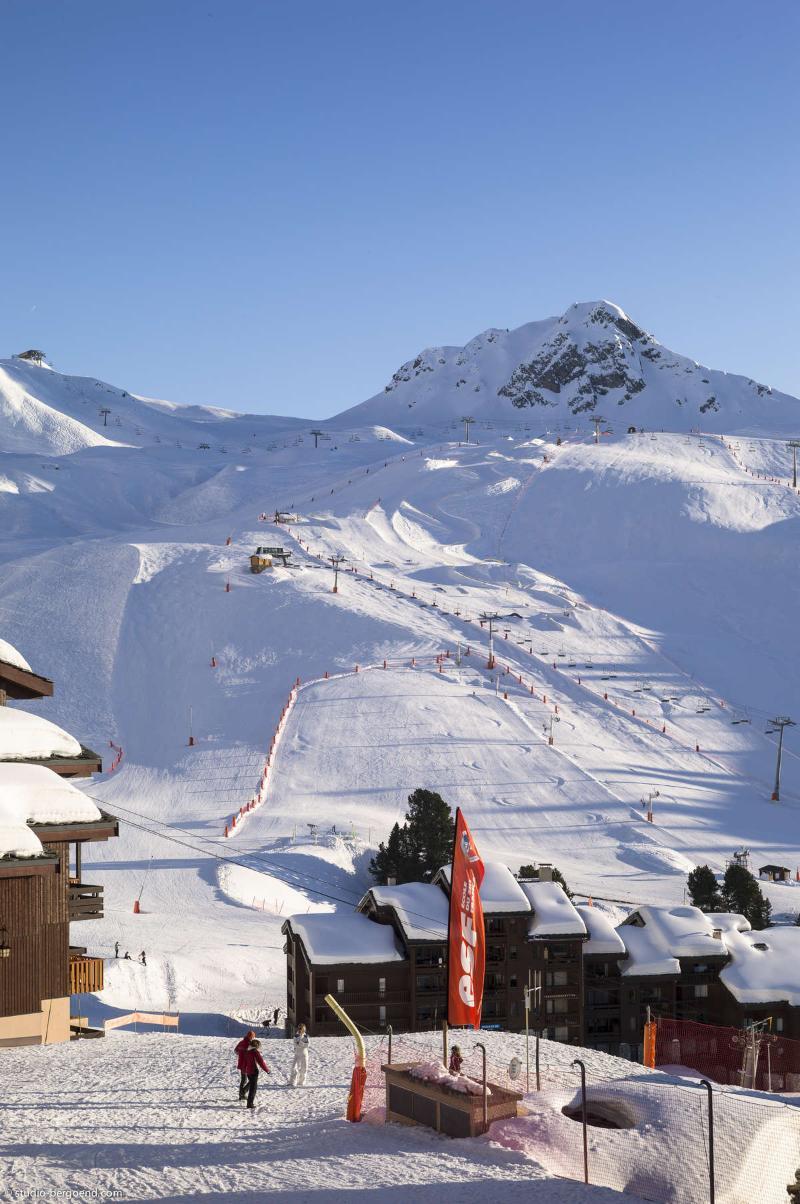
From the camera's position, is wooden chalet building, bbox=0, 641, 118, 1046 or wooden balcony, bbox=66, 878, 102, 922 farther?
wooden balcony, bbox=66, 878, 102, 922

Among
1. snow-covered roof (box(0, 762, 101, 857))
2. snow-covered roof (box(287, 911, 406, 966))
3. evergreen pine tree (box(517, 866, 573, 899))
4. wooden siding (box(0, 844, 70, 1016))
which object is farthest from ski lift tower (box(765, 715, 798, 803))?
wooden siding (box(0, 844, 70, 1016))

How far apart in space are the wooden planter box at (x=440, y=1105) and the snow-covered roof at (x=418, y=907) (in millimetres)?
20455

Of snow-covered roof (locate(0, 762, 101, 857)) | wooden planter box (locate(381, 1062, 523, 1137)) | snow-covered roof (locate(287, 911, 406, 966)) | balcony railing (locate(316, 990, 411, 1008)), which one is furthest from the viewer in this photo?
balcony railing (locate(316, 990, 411, 1008))

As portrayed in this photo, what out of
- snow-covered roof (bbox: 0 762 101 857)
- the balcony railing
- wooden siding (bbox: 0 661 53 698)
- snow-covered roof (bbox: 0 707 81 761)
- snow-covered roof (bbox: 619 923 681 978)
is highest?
wooden siding (bbox: 0 661 53 698)

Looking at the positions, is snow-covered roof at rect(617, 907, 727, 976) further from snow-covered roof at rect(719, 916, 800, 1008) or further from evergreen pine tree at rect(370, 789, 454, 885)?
evergreen pine tree at rect(370, 789, 454, 885)

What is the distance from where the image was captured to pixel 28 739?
19.6 metres

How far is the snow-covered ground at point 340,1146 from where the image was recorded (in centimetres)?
1226

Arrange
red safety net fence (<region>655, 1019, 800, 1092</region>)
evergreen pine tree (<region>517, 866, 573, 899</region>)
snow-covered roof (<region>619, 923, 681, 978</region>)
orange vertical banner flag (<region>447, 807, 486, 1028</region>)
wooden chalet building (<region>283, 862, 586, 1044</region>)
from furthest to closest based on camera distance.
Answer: evergreen pine tree (<region>517, 866, 573, 899</region>)
snow-covered roof (<region>619, 923, 681, 978</region>)
wooden chalet building (<region>283, 862, 586, 1044</region>)
red safety net fence (<region>655, 1019, 800, 1092</region>)
orange vertical banner flag (<region>447, 807, 486, 1028</region>)

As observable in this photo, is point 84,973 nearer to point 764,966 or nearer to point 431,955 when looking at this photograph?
point 431,955

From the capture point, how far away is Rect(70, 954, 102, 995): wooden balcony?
1895 cm

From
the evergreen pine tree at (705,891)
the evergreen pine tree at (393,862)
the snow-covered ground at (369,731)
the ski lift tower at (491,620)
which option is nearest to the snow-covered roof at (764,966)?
the evergreen pine tree at (705,891)

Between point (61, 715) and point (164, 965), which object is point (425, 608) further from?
point (164, 965)

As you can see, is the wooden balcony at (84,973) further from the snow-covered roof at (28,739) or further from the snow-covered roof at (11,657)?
the snow-covered roof at (11,657)

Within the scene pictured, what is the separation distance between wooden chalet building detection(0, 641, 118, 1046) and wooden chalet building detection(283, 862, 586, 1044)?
52.9 ft
